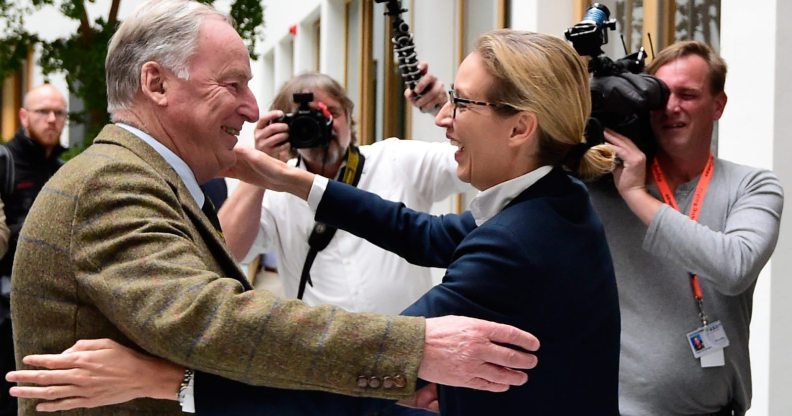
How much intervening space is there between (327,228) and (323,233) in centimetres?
2

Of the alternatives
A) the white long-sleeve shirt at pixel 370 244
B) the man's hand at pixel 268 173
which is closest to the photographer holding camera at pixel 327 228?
the white long-sleeve shirt at pixel 370 244

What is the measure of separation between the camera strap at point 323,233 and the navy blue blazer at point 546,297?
1.41 m

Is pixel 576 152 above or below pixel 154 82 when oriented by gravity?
below

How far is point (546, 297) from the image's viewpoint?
67.0 inches

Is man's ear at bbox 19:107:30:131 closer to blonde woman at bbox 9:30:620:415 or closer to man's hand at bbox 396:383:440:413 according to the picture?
blonde woman at bbox 9:30:620:415

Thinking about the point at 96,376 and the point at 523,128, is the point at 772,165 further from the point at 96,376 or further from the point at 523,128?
the point at 96,376

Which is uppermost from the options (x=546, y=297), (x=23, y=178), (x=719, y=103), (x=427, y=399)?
(x=719, y=103)

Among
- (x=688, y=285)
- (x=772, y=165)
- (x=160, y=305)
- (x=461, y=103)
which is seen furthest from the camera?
(x=772, y=165)

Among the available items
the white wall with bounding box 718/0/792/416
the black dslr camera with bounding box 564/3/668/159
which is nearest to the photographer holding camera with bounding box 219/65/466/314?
the black dslr camera with bounding box 564/3/668/159

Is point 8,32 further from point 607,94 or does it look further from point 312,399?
point 312,399

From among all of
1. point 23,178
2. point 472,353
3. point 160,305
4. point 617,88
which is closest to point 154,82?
point 160,305

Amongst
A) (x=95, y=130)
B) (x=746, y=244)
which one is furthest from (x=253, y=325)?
(x=95, y=130)

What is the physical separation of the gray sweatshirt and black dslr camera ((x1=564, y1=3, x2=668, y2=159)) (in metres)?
0.22

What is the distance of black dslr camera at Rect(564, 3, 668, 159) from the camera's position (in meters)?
2.63
